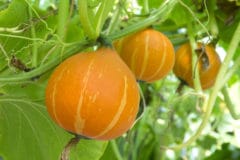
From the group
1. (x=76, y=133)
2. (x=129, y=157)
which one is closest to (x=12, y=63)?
(x=76, y=133)

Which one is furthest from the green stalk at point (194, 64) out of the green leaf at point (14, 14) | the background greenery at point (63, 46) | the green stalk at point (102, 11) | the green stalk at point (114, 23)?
the green leaf at point (14, 14)

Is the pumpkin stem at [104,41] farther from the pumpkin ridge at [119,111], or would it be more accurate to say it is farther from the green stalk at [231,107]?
the green stalk at [231,107]

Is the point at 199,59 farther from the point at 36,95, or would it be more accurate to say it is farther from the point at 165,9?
the point at 36,95

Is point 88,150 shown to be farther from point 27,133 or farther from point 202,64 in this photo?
point 202,64

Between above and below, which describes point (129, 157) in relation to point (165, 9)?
below

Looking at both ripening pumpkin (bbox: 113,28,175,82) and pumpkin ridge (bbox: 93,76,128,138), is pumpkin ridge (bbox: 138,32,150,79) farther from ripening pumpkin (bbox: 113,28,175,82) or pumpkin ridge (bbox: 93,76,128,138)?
pumpkin ridge (bbox: 93,76,128,138)

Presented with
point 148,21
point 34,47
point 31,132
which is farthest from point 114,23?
point 31,132
